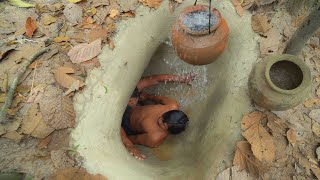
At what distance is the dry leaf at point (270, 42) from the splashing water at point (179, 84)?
899 millimetres

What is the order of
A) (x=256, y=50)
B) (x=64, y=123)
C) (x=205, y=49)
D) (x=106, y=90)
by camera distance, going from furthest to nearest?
(x=256, y=50) < (x=106, y=90) < (x=64, y=123) < (x=205, y=49)

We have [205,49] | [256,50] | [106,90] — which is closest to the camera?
[205,49]

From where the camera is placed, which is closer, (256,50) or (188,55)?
(188,55)

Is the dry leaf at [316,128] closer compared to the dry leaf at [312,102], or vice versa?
the dry leaf at [316,128]

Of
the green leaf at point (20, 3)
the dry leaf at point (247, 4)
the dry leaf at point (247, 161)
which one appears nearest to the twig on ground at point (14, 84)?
the green leaf at point (20, 3)

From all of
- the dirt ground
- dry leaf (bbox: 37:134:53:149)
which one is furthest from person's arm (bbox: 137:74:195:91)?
dry leaf (bbox: 37:134:53:149)

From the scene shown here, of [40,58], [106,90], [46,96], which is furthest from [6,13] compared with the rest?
[106,90]

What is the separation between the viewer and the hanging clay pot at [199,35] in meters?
2.41

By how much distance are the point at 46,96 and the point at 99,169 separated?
2.56 feet

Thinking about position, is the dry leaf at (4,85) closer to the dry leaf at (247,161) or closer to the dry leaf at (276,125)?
the dry leaf at (247,161)

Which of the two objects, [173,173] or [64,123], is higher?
[64,123]

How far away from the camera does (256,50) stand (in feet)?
10.2

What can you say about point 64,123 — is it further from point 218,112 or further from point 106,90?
point 218,112

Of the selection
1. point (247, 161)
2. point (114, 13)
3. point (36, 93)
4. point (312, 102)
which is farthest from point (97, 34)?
point (312, 102)
